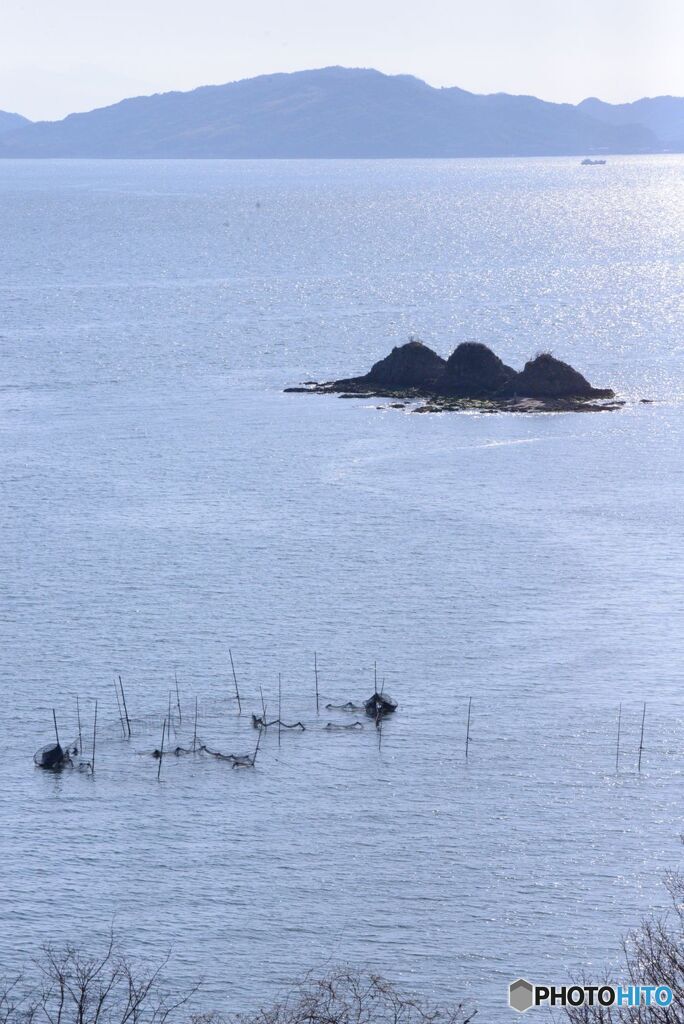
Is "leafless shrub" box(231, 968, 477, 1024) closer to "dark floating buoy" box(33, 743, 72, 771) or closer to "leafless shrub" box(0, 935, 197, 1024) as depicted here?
"leafless shrub" box(0, 935, 197, 1024)

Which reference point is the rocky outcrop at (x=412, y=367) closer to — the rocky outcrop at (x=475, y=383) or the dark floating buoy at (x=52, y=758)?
the rocky outcrop at (x=475, y=383)

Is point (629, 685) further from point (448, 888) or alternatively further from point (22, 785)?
point (22, 785)

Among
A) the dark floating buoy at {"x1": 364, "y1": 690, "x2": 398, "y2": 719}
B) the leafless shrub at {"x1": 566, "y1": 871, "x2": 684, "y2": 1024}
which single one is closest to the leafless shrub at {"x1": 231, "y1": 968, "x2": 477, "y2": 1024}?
the leafless shrub at {"x1": 566, "y1": 871, "x2": 684, "y2": 1024}

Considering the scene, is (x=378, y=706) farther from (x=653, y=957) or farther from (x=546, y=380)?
(x=546, y=380)

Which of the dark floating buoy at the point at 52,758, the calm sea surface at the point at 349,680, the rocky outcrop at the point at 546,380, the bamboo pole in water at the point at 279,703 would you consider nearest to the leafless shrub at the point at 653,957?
the calm sea surface at the point at 349,680

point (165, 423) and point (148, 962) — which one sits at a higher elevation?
point (165, 423)

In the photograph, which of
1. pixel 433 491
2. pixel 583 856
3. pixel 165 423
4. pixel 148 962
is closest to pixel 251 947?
pixel 148 962

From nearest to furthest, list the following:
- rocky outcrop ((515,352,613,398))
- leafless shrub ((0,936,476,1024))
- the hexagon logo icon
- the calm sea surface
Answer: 1. leafless shrub ((0,936,476,1024))
2. the hexagon logo icon
3. the calm sea surface
4. rocky outcrop ((515,352,613,398))
